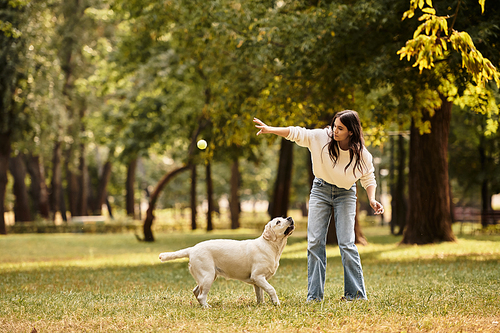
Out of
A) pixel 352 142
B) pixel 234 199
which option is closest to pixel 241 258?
pixel 352 142

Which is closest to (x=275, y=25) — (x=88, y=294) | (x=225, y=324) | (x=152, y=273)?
(x=152, y=273)

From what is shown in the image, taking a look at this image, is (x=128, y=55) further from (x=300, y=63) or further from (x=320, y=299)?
(x=320, y=299)

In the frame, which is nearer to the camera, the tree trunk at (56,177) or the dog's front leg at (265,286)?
the dog's front leg at (265,286)

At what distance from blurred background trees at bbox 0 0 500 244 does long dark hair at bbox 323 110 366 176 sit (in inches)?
49.8

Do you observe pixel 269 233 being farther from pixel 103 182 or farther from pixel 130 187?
pixel 103 182

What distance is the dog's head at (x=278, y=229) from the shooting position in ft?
19.2

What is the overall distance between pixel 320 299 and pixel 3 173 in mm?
22504

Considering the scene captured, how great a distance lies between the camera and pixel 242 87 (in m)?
15.2

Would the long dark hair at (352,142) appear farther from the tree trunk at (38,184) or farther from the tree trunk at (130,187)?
the tree trunk at (130,187)

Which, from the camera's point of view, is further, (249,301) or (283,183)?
(283,183)

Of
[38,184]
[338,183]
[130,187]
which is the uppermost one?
[38,184]

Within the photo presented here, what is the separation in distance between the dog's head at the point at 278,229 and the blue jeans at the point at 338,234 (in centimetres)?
29

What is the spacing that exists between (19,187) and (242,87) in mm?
21558

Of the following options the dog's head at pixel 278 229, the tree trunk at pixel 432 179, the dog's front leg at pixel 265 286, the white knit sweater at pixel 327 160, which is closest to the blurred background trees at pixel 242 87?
the tree trunk at pixel 432 179
